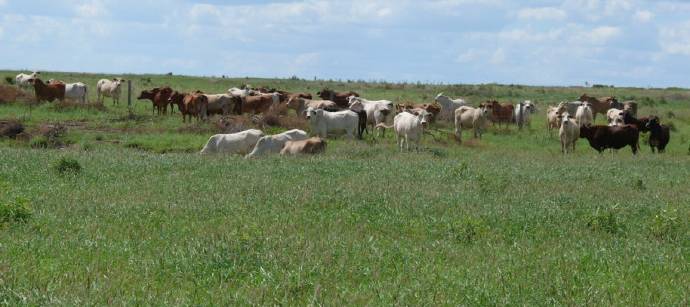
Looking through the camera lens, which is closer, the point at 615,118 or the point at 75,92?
the point at 615,118

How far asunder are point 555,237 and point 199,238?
427 centimetres

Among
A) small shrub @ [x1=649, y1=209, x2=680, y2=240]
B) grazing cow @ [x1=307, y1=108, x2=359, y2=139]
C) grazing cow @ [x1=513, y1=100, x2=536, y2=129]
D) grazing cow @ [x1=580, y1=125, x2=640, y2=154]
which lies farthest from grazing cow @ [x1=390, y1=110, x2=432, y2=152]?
small shrub @ [x1=649, y1=209, x2=680, y2=240]

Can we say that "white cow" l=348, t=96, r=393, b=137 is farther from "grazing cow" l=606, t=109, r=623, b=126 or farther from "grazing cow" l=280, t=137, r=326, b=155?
"grazing cow" l=280, t=137, r=326, b=155

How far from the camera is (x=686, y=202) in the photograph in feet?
48.4

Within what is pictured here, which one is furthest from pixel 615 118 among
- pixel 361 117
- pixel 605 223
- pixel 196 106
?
pixel 605 223

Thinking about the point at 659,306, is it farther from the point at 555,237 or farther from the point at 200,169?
the point at 200,169

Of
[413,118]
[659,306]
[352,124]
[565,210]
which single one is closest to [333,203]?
[565,210]

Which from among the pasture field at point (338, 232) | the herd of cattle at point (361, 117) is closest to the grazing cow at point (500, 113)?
the herd of cattle at point (361, 117)

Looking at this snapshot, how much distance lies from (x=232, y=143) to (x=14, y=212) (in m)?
13.9

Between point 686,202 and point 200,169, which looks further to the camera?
point 200,169

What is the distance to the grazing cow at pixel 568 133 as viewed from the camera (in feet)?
94.4

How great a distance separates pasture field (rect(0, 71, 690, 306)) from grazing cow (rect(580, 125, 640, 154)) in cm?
731

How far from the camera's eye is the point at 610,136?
28.5 metres

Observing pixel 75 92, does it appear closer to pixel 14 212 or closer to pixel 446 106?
pixel 446 106
